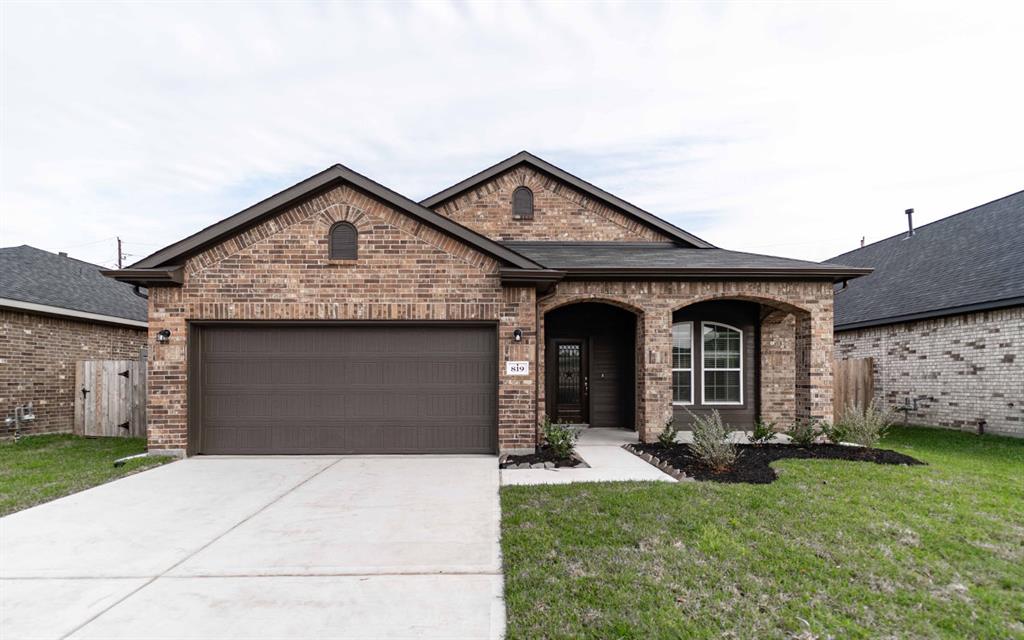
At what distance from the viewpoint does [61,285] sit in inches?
490

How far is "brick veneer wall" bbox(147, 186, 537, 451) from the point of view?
8117 mm

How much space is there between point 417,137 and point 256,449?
525 inches

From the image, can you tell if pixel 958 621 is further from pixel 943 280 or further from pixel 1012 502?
pixel 943 280

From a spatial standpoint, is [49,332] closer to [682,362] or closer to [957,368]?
[682,362]

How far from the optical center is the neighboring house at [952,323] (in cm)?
1042

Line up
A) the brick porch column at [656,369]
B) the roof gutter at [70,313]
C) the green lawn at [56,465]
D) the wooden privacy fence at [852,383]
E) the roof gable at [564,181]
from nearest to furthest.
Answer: the green lawn at [56,465] < the brick porch column at [656,369] < the roof gutter at [70,313] < the wooden privacy fence at [852,383] < the roof gable at [564,181]

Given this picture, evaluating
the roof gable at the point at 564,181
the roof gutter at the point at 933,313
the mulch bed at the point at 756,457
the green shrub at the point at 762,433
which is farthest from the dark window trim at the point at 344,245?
the roof gutter at the point at 933,313

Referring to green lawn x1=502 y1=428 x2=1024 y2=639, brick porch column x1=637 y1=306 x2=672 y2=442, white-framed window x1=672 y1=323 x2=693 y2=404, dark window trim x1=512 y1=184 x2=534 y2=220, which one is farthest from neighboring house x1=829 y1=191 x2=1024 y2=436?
dark window trim x1=512 y1=184 x2=534 y2=220

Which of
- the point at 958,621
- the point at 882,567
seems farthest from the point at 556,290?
the point at 958,621

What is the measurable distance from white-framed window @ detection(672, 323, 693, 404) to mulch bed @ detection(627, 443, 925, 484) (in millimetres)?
2359

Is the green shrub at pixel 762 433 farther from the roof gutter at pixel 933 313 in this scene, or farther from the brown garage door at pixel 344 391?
the roof gutter at pixel 933 313

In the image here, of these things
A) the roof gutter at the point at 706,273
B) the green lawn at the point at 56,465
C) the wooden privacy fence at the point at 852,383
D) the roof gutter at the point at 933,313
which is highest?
the roof gutter at the point at 706,273

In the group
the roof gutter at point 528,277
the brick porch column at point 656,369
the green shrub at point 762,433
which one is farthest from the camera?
the brick porch column at point 656,369

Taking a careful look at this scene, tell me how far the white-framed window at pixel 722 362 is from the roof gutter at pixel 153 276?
10.3 metres
